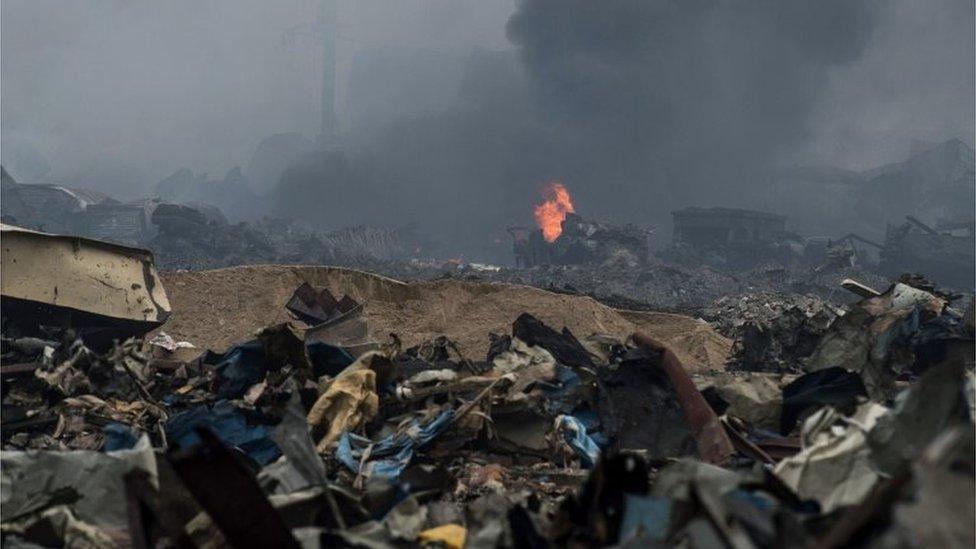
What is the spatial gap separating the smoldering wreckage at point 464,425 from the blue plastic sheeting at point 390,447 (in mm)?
25

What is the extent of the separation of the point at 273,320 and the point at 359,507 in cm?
964

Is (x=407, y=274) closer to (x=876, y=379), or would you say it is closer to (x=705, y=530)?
(x=876, y=379)

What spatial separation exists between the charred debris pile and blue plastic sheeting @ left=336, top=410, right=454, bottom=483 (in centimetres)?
2

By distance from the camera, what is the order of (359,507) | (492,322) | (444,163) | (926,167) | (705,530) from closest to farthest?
1. (705,530)
2. (359,507)
3. (492,322)
4. (926,167)
5. (444,163)

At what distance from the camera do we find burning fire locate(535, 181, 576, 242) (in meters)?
49.2

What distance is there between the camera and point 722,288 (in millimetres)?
27500

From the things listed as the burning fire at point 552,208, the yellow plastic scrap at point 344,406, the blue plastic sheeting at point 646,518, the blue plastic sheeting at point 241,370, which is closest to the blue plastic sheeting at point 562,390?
the yellow plastic scrap at point 344,406

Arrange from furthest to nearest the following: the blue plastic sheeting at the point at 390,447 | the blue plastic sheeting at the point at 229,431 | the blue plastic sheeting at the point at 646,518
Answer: the blue plastic sheeting at the point at 229,431
the blue plastic sheeting at the point at 390,447
the blue plastic sheeting at the point at 646,518

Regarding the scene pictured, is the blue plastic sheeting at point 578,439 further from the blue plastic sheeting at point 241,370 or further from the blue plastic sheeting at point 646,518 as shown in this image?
the blue plastic sheeting at point 646,518

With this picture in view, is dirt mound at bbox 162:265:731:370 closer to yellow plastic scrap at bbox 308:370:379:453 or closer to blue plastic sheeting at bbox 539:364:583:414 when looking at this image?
blue plastic sheeting at bbox 539:364:583:414

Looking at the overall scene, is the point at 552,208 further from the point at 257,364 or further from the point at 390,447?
the point at 390,447

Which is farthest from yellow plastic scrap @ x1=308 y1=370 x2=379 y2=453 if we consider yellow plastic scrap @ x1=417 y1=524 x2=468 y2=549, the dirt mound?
the dirt mound

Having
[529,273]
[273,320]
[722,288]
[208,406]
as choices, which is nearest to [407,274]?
[529,273]

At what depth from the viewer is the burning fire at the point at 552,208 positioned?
49156mm
